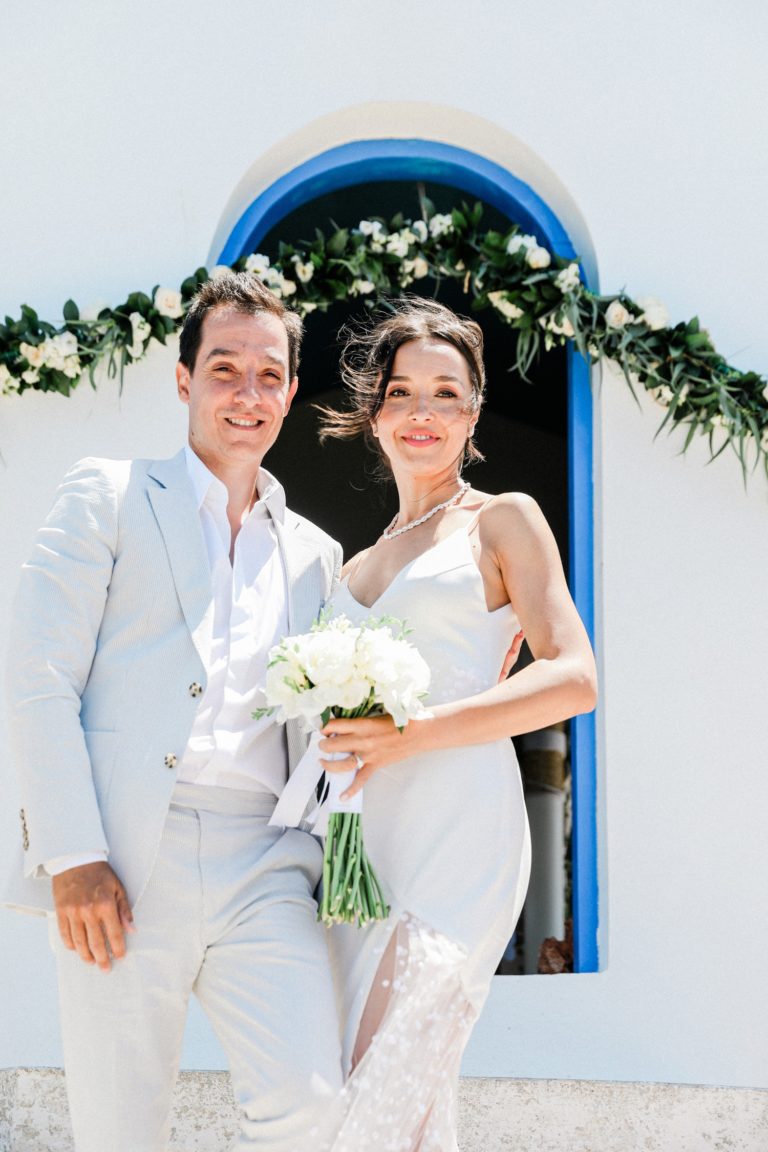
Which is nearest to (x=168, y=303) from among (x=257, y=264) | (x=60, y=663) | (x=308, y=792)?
(x=257, y=264)

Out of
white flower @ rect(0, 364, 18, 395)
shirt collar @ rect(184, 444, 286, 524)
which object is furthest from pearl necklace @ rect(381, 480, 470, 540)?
white flower @ rect(0, 364, 18, 395)

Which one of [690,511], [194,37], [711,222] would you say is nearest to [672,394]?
[690,511]

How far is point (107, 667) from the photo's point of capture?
2.76 m

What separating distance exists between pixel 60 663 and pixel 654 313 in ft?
8.09

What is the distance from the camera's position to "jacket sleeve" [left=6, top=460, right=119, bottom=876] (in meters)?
2.57

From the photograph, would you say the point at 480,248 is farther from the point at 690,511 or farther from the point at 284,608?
the point at 284,608

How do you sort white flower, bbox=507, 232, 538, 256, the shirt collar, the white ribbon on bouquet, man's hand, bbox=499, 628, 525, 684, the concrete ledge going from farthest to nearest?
white flower, bbox=507, 232, 538, 256
the concrete ledge
man's hand, bbox=499, 628, 525, 684
the shirt collar
the white ribbon on bouquet

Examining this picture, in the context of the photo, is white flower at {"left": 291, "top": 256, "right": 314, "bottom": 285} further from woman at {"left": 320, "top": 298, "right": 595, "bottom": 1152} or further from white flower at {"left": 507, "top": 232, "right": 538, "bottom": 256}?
woman at {"left": 320, "top": 298, "right": 595, "bottom": 1152}

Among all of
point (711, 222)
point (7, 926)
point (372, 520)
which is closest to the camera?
point (7, 926)

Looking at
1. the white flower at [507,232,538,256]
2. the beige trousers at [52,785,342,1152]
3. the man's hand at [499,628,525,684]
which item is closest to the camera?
the beige trousers at [52,785,342,1152]

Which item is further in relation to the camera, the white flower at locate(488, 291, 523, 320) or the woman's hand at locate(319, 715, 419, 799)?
the white flower at locate(488, 291, 523, 320)

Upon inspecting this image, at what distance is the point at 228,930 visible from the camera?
8.79 ft

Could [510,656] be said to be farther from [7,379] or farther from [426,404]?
[7,379]

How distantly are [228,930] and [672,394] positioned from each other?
247cm
